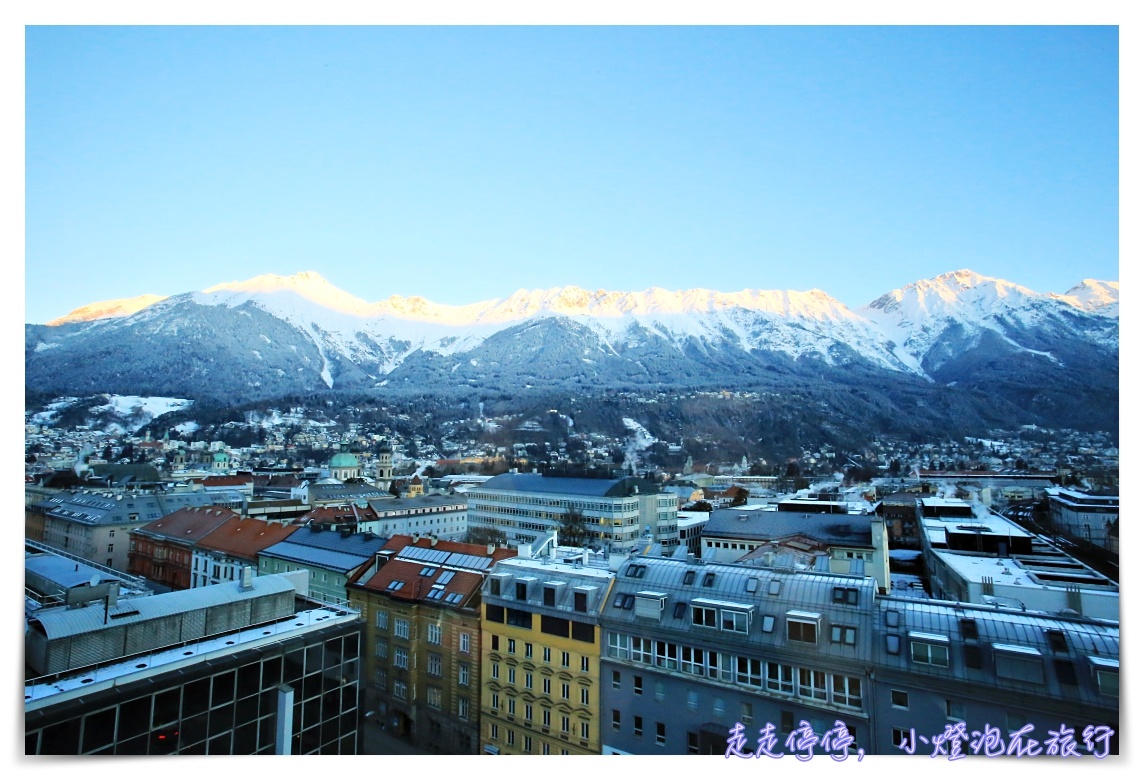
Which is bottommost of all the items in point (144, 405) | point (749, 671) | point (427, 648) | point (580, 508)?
point (580, 508)

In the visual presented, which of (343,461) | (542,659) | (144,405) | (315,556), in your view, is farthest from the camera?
(144,405)

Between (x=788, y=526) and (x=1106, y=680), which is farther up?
(x=1106, y=680)

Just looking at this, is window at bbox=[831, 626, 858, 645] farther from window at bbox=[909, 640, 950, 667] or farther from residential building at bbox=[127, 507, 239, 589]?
residential building at bbox=[127, 507, 239, 589]

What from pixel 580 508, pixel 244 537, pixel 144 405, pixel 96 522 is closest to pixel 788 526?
pixel 580 508

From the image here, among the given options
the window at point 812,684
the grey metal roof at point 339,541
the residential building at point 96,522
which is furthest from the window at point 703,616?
the residential building at point 96,522

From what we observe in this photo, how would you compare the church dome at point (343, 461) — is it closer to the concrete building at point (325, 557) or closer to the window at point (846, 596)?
the concrete building at point (325, 557)

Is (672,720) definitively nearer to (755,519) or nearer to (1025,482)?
(755,519)

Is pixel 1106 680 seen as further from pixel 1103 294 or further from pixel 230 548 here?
pixel 1103 294
